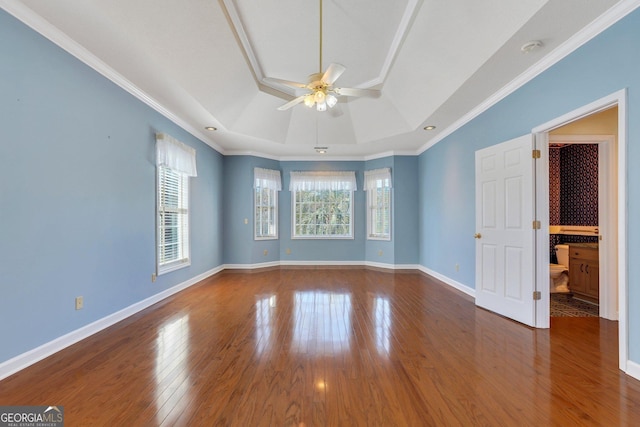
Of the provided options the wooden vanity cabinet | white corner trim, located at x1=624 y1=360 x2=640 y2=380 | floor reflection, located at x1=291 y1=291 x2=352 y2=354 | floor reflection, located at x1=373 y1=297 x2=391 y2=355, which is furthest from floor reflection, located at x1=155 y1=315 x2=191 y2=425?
the wooden vanity cabinet

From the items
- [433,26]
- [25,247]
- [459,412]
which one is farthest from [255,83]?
[459,412]

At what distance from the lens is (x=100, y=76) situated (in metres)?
2.93

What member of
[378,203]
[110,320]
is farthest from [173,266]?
[378,203]

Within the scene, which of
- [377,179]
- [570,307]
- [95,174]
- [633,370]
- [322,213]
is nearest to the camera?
[633,370]

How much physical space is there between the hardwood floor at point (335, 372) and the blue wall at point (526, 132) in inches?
27.7

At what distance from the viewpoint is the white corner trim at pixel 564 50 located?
6.79ft

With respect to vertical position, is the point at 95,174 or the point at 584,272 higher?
the point at 95,174

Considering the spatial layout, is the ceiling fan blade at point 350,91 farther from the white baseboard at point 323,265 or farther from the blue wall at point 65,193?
the white baseboard at point 323,265

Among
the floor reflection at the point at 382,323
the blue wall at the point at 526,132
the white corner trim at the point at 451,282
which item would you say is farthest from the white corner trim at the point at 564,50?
the floor reflection at the point at 382,323

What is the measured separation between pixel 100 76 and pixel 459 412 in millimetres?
4286

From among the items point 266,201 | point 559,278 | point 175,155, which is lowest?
point 559,278

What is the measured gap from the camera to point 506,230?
3.31 metres

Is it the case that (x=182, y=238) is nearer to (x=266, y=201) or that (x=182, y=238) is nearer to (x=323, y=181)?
(x=266, y=201)

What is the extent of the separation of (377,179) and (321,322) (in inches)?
156
